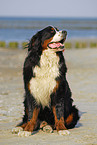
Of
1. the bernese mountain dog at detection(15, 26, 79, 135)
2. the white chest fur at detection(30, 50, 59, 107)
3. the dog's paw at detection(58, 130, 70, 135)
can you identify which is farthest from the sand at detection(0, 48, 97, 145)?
the white chest fur at detection(30, 50, 59, 107)

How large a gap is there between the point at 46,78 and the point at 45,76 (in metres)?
0.03

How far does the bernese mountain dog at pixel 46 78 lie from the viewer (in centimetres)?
433

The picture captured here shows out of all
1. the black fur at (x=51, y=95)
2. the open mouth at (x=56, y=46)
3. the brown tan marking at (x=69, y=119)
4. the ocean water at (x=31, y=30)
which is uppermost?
the open mouth at (x=56, y=46)

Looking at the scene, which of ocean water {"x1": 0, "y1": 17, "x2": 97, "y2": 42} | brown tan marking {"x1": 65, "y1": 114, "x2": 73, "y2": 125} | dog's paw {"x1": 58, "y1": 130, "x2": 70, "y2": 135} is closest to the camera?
dog's paw {"x1": 58, "y1": 130, "x2": 70, "y2": 135}

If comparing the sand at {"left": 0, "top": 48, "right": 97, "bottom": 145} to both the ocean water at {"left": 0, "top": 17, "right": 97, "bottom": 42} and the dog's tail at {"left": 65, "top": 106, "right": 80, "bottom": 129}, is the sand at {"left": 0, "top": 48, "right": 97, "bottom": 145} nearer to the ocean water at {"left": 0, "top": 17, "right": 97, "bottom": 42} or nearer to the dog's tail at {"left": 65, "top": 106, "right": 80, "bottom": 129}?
the dog's tail at {"left": 65, "top": 106, "right": 80, "bottom": 129}

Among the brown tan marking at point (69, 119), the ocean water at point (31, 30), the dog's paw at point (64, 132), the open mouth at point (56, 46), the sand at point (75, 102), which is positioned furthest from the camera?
the ocean water at point (31, 30)

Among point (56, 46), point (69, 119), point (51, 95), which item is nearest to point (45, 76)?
point (51, 95)

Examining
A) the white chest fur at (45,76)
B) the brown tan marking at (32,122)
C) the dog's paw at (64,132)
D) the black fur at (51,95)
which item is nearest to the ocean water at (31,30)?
the black fur at (51,95)

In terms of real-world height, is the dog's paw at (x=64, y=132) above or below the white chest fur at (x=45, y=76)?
below

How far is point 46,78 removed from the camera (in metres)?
4.38

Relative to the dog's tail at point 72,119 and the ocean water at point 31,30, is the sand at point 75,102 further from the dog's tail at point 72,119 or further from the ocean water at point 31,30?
the ocean water at point 31,30

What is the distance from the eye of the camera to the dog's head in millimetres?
4312

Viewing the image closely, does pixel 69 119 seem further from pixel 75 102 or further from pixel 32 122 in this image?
pixel 75 102

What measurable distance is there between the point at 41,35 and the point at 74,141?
152 cm
